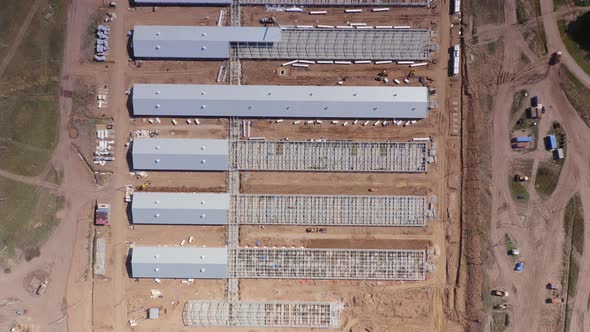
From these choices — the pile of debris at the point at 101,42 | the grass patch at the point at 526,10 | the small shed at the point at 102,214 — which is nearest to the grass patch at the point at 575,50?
the grass patch at the point at 526,10

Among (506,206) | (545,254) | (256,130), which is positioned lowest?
(545,254)

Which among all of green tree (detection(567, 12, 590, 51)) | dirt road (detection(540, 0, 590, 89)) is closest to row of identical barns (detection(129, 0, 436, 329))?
dirt road (detection(540, 0, 590, 89))

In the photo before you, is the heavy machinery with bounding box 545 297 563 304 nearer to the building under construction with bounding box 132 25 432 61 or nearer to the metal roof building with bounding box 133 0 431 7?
the building under construction with bounding box 132 25 432 61

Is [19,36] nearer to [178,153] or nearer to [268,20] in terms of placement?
[178,153]

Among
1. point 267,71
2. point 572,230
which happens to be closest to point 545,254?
point 572,230

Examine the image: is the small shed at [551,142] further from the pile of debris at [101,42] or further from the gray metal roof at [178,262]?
the pile of debris at [101,42]

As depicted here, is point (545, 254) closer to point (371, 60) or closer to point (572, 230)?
point (572, 230)
